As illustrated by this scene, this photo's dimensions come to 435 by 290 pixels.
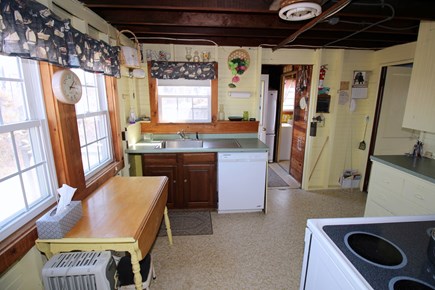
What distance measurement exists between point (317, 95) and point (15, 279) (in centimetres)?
405

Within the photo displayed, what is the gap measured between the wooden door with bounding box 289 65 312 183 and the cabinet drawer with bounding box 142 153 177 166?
243 cm

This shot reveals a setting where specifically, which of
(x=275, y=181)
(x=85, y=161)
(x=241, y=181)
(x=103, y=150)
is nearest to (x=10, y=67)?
(x=85, y=161)

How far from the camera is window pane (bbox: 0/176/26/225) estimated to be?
1.30 metres

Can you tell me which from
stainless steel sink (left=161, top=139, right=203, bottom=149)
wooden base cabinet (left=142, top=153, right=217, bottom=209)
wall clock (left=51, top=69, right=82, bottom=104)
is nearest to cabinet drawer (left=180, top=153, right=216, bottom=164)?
wooden base cabinet (left=142, top=153, right=217, bottom=209)

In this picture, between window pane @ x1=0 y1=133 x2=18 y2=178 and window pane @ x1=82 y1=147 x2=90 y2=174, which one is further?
window pane @ x1=82 y1=147 x2=90 y2=174

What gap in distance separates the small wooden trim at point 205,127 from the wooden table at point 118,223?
1456mm

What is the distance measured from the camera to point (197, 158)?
114 inches

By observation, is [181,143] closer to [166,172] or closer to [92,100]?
[166,172]

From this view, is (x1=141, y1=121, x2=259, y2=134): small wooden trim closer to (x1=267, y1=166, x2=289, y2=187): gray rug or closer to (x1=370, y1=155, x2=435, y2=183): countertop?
(x1=267, y1=166, x2=289, y2=187): gray rug

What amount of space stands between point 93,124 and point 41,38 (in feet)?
3.66

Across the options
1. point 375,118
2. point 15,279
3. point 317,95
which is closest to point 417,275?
point 15,279

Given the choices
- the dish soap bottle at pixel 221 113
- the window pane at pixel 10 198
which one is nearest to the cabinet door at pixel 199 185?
the dish soap bottle at pixel 221 113

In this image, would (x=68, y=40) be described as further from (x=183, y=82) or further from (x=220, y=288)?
(x=220, y=288)

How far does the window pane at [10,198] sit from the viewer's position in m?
1.30
